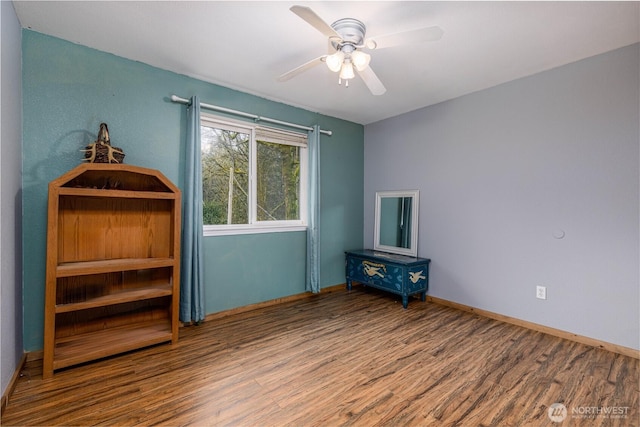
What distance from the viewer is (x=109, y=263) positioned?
6.98ft

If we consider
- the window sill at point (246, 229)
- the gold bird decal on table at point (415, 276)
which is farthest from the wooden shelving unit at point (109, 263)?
the gold bird decal on table at point (415, 276)

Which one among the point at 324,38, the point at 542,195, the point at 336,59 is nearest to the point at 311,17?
the point at 336,59

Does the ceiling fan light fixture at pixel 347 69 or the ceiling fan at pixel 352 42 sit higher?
the ceiling fan at pixel 352 42

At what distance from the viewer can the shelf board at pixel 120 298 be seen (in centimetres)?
197

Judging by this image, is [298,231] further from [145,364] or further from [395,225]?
[145,364]

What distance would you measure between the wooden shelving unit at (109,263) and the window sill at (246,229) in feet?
1.32

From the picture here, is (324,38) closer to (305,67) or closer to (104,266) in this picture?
(305,67)

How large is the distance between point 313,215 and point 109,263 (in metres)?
2.04

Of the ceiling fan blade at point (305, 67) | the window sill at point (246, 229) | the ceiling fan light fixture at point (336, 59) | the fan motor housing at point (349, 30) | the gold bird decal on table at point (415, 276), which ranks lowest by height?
the gold bird decal on table at point (415, 276)

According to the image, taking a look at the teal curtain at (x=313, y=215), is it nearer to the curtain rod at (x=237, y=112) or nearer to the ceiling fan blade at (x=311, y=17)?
the curtain rod at (x=237, y=112)

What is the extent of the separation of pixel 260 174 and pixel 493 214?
98.4 inches

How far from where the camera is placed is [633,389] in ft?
5.98

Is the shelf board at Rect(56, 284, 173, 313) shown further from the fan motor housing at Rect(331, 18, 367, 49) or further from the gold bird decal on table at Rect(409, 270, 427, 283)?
the gold bird decal on table at Rect(409, 270, 427, 283)

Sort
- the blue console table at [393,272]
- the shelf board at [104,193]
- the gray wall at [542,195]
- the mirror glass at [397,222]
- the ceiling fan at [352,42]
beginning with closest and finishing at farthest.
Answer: the ceiling fan at [352,42] < the shelf board at [104,193] < the gray wall at [542,195] < the blue console table at [393,272] < the mirror glass at [397,222]
